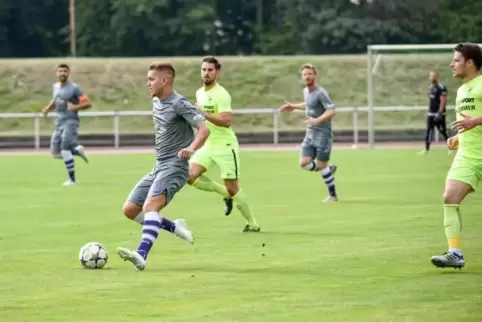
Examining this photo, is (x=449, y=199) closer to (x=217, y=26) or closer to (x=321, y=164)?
(x=321, y=164)

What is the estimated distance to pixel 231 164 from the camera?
17.6m

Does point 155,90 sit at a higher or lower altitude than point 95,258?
higher

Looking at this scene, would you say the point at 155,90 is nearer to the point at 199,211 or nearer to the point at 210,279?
the point at 210,279

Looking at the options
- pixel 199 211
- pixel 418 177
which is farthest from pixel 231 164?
pixel 418 177

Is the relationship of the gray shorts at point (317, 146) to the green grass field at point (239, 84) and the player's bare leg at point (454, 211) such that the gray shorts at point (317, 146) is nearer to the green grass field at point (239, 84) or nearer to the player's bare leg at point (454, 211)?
the player's bare leg at point (454, 211)

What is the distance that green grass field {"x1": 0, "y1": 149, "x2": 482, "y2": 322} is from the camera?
34.5ft

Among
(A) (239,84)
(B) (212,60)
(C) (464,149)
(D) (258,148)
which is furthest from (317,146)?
(A) (239,84)

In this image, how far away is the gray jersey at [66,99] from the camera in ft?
88.5

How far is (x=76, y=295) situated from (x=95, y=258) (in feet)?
6.20

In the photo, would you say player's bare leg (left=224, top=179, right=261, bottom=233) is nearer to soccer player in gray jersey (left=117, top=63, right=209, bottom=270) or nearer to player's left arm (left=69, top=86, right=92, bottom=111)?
soccer player in gray jersey (left=117, top=63, right=209, bottom=270)

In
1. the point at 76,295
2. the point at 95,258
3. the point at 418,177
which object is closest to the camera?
the point at 76,295

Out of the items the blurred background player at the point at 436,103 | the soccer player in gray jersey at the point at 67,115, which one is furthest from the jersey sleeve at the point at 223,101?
the blurred background player at the point at 436,103

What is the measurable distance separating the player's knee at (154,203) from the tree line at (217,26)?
58525mm

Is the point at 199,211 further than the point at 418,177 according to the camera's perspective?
No
